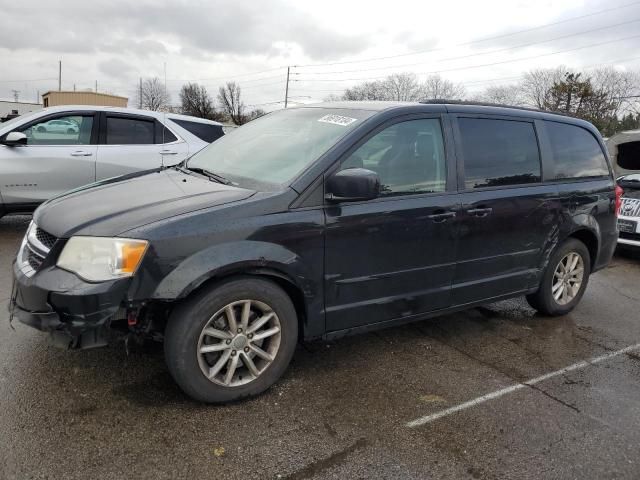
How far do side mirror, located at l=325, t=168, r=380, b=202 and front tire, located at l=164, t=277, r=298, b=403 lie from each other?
0.64 m

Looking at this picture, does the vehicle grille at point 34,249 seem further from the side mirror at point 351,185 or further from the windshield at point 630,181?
the windshield at point 630,181

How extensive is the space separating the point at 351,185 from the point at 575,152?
2.63 meters

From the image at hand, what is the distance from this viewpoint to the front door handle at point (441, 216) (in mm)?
3439

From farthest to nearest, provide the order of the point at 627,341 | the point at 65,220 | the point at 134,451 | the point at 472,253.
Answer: the point at 627,341, the point at 472,253, the point at 65,220, the point at 134,451

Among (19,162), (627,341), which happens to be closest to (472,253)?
(627,341)

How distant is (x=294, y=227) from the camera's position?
2.92m

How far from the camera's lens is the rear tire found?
445cm

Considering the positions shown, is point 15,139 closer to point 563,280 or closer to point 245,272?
point 245,272

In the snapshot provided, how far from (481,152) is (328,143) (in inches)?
50.0

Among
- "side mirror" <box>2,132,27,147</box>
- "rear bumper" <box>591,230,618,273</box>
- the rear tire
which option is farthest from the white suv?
"rear bumper" <box>591,230,618,273</box>

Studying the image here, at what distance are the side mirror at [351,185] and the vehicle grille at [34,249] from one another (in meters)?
1.52

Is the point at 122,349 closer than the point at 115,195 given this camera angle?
No

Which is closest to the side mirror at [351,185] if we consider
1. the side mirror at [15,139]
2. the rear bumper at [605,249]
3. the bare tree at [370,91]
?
the rear bumper at [605,249]

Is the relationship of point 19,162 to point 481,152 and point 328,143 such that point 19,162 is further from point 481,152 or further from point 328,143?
point 481,152
